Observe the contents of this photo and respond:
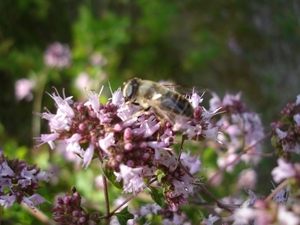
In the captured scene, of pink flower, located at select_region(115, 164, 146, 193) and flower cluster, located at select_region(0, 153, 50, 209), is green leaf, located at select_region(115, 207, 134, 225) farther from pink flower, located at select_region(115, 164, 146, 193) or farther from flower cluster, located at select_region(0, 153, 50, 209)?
flower cluster, located at select_region(0, 153, 50, 209)

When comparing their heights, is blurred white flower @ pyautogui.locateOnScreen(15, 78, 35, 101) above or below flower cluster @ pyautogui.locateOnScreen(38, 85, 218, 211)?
below

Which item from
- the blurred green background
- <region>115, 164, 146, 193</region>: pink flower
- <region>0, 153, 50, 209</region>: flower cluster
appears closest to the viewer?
<region>115, 164, 146, 193</region>: pink flower

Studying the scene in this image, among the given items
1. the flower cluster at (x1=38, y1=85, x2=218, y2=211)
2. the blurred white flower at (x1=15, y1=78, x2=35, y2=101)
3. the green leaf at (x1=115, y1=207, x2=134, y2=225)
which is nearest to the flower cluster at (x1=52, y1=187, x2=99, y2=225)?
the green leaf at (x1=115, y1=207, x2=134, y2=225)

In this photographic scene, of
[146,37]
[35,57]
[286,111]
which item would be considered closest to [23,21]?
[35,57]

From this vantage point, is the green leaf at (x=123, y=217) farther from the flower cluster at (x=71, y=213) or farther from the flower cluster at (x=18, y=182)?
the flower cluster at (x=18, y=182)

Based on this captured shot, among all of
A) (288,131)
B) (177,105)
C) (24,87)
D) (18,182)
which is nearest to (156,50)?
(24,87)
